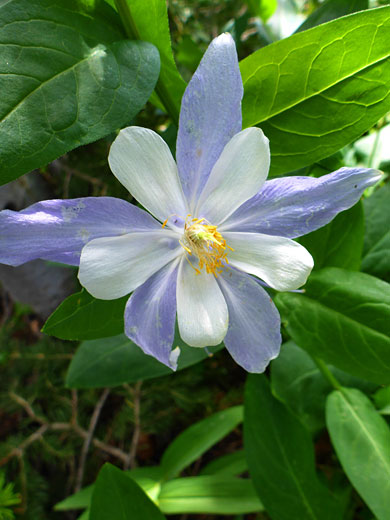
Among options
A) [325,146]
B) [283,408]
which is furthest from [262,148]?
[283,408]

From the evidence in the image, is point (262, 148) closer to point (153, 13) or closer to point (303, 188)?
point (303, 188)

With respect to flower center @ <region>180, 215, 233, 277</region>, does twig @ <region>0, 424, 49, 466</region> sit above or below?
below

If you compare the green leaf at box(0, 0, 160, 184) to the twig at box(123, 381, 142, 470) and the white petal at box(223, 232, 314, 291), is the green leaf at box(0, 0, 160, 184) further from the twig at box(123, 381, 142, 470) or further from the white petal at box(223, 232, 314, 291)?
the twig at box(123, 381, 142, 470)

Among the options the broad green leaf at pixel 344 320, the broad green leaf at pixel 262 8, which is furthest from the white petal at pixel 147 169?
the broad green leaf at pixel 262 8

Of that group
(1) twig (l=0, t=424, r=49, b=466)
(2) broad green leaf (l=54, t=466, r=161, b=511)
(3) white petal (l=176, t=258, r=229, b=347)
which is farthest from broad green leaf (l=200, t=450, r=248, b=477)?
(3) white petal (l=176, t=258, r=229, b=347)

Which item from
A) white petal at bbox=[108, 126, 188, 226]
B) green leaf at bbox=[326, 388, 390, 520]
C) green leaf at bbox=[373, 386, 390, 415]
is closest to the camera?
white petal at bbox=[108, 126, 188, 226]

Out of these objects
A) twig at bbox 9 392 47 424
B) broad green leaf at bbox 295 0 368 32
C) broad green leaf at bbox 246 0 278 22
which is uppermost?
broad green leaf at bbox 246 0 278 22
